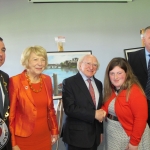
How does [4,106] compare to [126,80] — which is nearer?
[4,106]

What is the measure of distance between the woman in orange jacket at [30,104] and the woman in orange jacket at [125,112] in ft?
1.85

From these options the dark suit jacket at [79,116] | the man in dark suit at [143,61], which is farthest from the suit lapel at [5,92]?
the man in dark suit at [143,61]

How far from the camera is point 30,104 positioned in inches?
59.2

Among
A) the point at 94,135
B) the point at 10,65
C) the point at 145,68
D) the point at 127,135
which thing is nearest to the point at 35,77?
the point at 94,135

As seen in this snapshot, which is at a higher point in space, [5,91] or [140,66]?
[140,66]

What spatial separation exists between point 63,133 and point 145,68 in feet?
3.79

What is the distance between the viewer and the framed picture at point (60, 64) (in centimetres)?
267

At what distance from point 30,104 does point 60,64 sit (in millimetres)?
1257

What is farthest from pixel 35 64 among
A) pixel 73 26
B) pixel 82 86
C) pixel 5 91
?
pixel 73 26

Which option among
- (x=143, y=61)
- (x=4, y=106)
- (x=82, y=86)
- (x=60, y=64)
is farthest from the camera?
(x=60, y=64)

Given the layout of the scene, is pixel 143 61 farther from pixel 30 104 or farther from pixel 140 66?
pixel 30 104

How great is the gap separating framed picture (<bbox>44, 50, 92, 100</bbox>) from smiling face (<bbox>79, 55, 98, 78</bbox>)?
0.85 metres

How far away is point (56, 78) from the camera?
8.85ft

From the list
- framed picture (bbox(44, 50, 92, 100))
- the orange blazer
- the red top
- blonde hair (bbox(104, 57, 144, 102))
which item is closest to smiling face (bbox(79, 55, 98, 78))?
blonde hair (bbox(104, 57, 144, 102))
